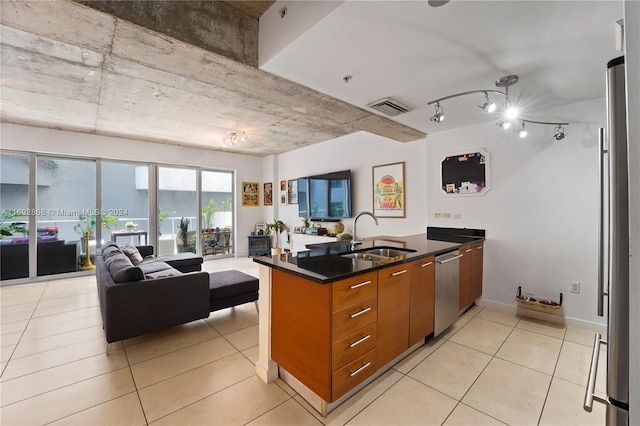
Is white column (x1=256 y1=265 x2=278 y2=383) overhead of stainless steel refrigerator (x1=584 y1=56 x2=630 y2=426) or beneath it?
beneath

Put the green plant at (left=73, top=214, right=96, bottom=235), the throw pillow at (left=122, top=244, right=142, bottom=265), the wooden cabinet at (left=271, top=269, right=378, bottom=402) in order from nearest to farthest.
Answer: the wooden cabinet at (left=271, top=269, right=378, bottom=402) → the throw pillow at (left=122, top=244, right=142, bottom=265) → the green plant at (left=73, top=214, right=96, bottom=235)

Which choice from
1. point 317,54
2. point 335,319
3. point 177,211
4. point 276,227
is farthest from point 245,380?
point 177,211

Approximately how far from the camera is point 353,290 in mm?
1690

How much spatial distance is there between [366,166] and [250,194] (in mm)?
3586

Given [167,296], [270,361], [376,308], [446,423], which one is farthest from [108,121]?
[446,423]

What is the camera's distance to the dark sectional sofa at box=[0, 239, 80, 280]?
4.57 m

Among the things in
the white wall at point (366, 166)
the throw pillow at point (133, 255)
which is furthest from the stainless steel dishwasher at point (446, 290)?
the throw pillow at point (133, 255)

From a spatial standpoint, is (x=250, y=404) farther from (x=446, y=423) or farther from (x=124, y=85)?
(x=124, y=85)

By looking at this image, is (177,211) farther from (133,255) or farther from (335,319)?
(335,319)

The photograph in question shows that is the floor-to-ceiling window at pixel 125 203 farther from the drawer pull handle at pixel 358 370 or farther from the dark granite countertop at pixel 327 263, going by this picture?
the drawer pull handle at pixel 358 370

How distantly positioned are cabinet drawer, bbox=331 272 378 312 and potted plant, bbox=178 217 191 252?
Answer: 5.72 metres

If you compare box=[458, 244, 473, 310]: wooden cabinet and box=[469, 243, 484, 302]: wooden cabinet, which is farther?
box=[469, 243, 484, 302]: wooden cabinet

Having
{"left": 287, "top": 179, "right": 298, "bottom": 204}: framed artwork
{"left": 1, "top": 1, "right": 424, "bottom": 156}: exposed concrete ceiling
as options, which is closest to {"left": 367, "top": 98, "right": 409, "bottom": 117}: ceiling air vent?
{"left": 1, "top": 1, "right": 424, "bottom": 156}: exposed concrete ceiling

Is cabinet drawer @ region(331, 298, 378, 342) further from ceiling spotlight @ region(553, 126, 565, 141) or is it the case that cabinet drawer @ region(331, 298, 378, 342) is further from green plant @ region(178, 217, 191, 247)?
green plant @ region(178, 217, 191, 247)
